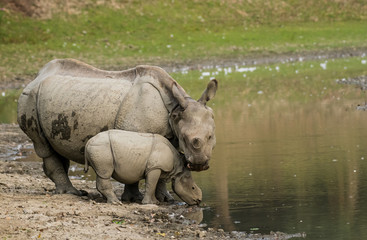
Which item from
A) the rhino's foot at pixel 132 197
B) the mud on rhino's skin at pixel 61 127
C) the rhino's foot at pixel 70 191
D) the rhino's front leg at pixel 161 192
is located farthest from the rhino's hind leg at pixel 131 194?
the mud on rhino's skin at pixel 61 127

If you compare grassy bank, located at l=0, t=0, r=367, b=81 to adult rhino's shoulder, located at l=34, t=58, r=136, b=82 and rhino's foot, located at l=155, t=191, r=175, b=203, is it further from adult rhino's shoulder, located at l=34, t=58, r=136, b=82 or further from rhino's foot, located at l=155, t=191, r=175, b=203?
rhino's foot, located at l=155, t=191, r=175, b=203

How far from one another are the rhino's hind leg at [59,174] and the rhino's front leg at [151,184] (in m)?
1.47

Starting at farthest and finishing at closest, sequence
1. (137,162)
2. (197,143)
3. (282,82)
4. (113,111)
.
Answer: (282,82)
(113,111)
(137,162)
(197,143)

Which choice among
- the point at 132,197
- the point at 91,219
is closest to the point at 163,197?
the point at 132,197

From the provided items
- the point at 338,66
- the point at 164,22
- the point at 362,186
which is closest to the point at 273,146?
the point at 362,186

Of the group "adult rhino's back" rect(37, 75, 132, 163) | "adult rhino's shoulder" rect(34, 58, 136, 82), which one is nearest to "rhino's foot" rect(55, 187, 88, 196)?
"adult rhino's back" rect(37, 75, 132, 163)

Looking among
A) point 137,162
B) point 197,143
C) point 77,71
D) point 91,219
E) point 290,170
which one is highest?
point 77,71

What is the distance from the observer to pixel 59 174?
12.5 metres

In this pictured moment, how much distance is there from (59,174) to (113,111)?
1591 millimetres

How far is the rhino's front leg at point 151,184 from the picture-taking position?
1116 centimetres

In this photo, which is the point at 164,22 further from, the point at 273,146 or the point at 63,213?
the point at 63,213

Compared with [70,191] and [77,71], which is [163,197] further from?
[77,71]

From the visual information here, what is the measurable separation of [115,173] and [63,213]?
1.35 m

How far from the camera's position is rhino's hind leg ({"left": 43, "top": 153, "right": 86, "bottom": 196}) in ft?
40.4
